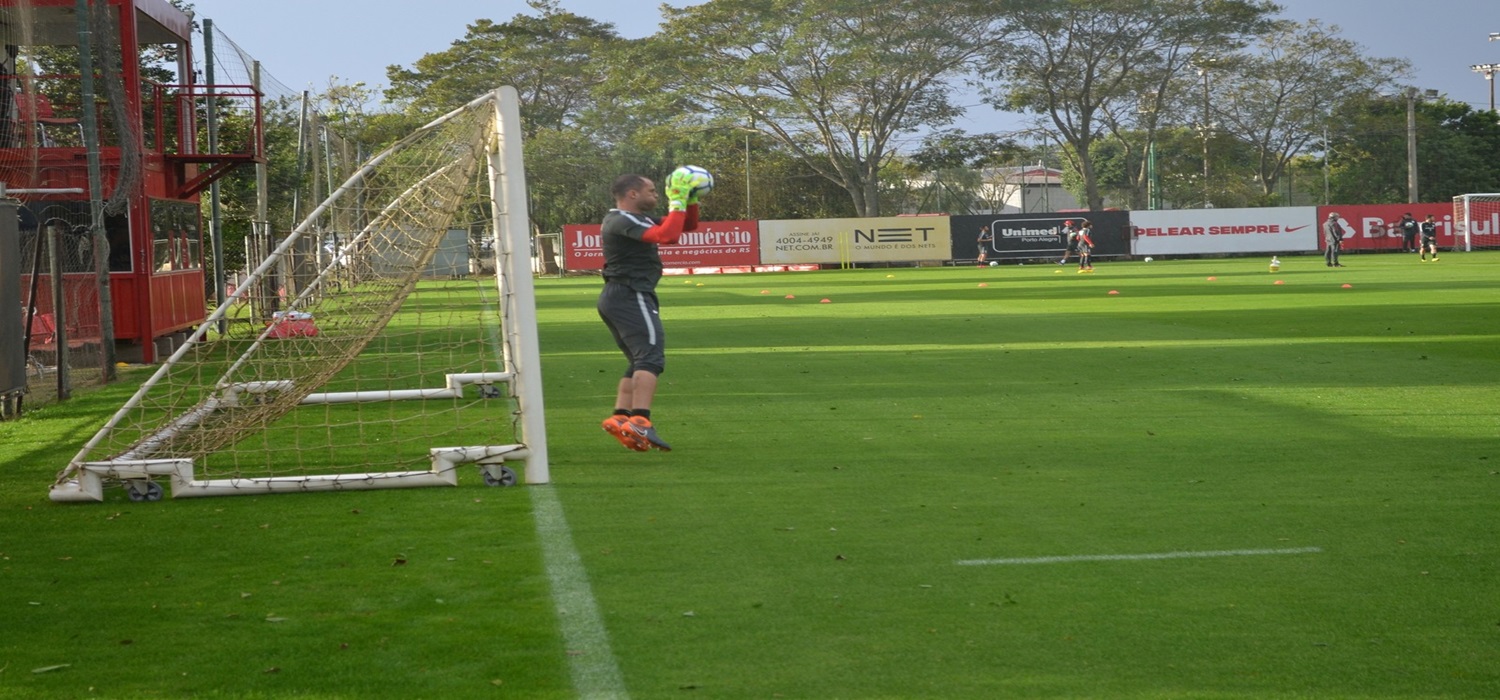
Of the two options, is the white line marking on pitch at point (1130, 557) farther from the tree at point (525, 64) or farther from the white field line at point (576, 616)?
the tree at point (525, 64)

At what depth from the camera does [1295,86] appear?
79125mm

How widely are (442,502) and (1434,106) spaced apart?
84552 mm

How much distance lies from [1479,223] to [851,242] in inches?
886

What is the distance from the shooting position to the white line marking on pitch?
576 cm

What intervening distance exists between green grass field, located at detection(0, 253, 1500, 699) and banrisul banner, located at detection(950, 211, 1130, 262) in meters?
41.3

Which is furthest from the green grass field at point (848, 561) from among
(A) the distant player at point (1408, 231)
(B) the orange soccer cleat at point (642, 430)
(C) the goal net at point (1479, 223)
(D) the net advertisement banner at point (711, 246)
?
(C) the goal net at point (1479, 223)

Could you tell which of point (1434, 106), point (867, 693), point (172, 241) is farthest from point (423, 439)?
point (1434, 106)

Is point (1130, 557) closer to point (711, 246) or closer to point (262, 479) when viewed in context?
point (262, 479)

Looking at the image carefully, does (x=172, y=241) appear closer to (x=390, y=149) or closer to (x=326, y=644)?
(x=390, y=149)

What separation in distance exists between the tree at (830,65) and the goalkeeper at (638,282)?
58.1 m

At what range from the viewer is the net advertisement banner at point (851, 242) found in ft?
177

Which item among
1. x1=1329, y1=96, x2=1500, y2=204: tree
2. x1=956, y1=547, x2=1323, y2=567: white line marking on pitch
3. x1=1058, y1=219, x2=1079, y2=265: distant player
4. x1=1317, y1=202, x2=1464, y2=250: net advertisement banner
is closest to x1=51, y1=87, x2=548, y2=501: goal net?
x1=956, y1=547, x2=1323, y2=567: white line marking on pitch

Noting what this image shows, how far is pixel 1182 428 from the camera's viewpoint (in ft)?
31.7

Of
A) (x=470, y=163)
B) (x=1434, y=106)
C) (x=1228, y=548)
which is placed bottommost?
(x=1228, y=548)
